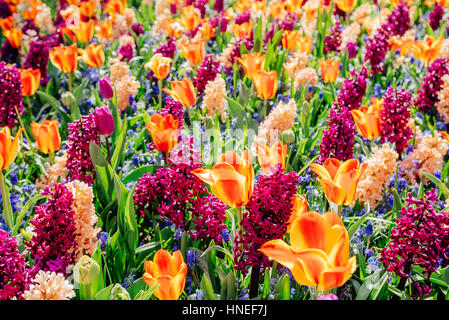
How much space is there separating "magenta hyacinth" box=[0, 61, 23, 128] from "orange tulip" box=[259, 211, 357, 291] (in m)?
2.08

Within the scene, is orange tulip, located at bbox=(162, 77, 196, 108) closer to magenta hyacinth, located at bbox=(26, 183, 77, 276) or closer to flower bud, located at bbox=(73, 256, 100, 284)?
magenta hyacinth, located at bbox=(26, 183, 77, 276)

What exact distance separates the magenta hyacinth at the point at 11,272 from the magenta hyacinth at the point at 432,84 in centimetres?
266

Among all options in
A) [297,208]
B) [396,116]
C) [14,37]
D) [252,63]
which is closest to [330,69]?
[252,63]

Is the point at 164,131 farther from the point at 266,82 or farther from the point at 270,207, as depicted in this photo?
the point at 266,82

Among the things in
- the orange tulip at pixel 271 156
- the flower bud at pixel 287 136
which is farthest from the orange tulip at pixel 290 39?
the orange tulip at pixel 271 156

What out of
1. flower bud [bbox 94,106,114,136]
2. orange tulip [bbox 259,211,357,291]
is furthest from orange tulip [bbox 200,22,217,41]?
orange tulip [bbox 259,211,357,291]

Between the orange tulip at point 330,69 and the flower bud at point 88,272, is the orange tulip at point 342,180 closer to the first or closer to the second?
the flower bud at point 88,272

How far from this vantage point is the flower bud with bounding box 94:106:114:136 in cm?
233

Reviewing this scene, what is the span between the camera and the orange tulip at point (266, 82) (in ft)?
9.66

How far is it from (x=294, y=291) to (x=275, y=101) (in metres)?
2.03

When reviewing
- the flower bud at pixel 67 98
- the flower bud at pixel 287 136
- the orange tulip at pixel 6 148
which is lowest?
the flower bud at pixel 67 98

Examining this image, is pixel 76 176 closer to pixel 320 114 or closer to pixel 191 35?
pixel 320 114
